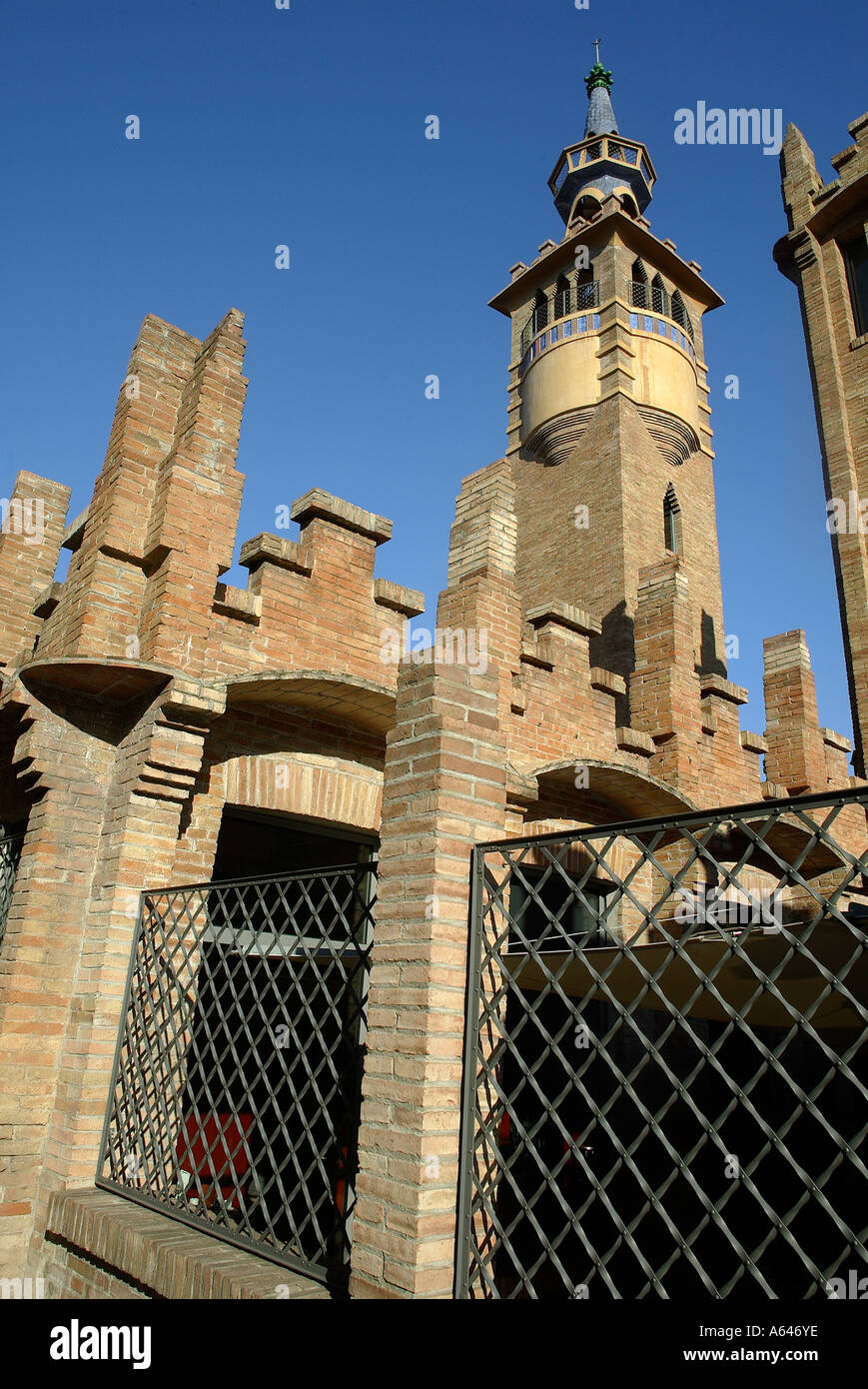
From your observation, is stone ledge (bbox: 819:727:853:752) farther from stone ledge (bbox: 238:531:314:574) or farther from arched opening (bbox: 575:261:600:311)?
arched opening (bbox: 575:261:600:311)

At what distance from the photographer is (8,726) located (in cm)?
624

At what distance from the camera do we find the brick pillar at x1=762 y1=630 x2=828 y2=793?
10.3 meters

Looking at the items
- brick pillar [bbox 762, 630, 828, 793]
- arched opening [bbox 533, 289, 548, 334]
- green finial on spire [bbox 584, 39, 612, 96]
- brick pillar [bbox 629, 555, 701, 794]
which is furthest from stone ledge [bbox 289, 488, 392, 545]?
green finial on spire [bbox 584, 39, 612, 96]

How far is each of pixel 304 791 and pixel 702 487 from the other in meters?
13.9

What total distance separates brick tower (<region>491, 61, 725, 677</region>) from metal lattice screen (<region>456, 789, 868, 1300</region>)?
225 inches

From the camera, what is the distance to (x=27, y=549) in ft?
31.7

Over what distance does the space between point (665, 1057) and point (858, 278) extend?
12.4 m

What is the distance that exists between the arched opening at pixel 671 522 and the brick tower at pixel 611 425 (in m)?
0.03

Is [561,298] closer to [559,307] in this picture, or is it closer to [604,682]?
[559,307]

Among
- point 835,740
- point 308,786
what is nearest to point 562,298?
point 835,740

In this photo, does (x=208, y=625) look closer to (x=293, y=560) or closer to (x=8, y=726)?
(x=293, y=560)
